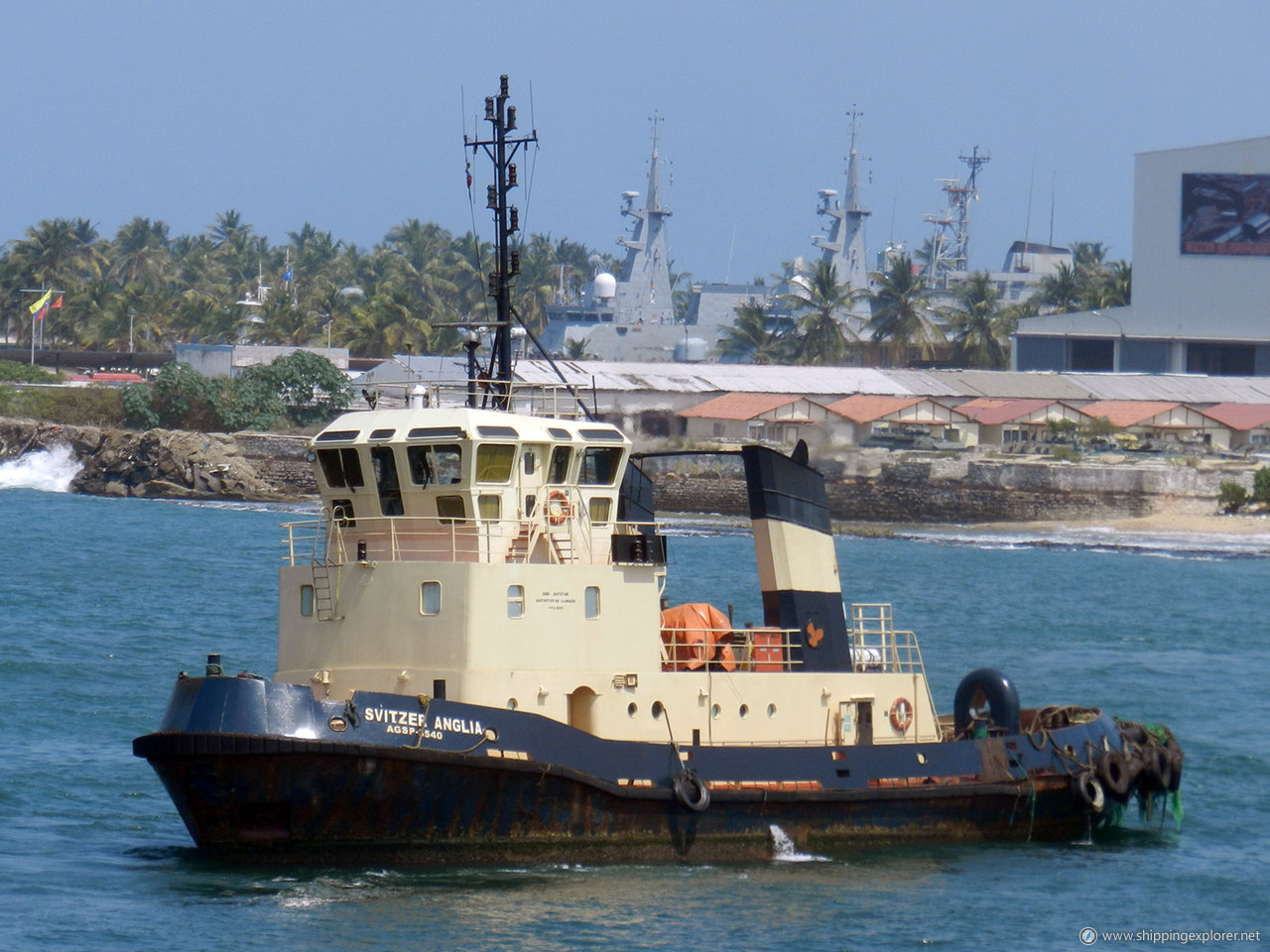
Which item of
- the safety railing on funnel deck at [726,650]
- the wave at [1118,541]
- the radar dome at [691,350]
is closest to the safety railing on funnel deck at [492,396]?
the safety railing on funnel deck at [726,650]

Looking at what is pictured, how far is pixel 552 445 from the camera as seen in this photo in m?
15.2

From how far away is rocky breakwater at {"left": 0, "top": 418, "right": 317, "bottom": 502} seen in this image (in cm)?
6369

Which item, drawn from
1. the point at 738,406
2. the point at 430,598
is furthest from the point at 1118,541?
the point at 430,598

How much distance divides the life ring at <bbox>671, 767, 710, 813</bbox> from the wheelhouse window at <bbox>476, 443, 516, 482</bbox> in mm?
2968

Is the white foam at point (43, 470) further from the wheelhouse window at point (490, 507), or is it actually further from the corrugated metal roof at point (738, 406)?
the wheelhouse window at point (490, 507)

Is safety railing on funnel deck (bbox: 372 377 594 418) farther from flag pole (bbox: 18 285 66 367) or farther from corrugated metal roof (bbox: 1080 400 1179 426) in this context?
flag pole (bbox: 18 285 66 367)

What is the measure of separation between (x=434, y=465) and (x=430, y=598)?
1.17 meters

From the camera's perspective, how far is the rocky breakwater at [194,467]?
209ft

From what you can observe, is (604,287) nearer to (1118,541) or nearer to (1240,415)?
(1240,415)

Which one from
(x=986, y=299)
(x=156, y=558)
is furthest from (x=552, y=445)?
(x=986, y=299)

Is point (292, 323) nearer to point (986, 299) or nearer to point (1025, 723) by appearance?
point (986, 299)

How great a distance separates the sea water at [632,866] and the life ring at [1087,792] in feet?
1.52

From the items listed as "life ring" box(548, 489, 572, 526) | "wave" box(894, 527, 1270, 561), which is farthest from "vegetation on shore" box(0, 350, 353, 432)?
"life ring" box(548, 489, 572, 526)

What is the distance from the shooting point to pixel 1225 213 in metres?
77.6
